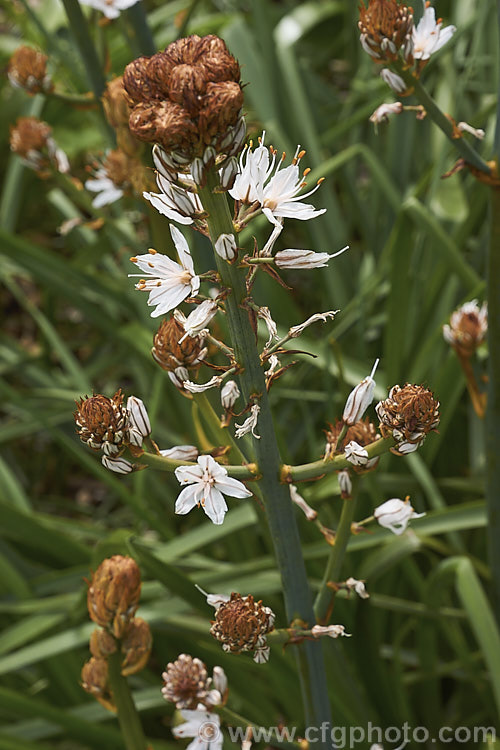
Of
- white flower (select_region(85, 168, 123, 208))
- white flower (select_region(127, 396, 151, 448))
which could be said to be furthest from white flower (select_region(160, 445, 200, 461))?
white flower (select_region(85, 168, 123, 208))

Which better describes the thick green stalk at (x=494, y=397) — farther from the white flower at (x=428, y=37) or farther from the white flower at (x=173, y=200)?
the white flower at (x=173, y=200)

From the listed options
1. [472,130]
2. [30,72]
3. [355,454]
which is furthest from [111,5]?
[355,454]

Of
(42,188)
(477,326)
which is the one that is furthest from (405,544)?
(42,188)

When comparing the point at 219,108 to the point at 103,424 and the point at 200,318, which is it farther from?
the point at 103,424

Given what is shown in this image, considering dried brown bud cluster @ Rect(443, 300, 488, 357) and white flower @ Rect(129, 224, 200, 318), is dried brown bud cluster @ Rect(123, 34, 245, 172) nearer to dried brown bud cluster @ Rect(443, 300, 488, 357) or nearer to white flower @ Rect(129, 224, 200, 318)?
white flower @ Rect(129, 224, 200, 318)

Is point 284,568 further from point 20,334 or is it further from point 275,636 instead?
point 20,334

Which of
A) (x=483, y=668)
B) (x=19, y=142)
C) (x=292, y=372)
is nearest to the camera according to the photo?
(x=19, y=142)
